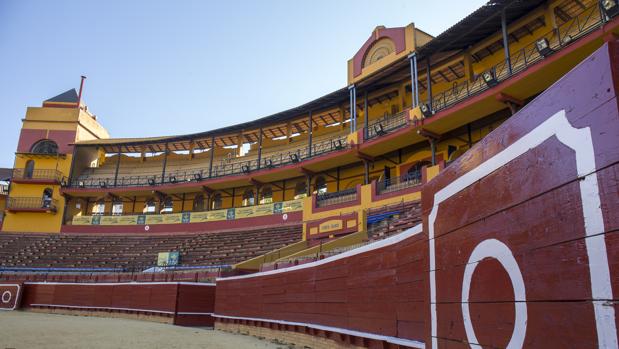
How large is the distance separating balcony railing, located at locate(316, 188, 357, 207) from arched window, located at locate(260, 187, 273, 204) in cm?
895

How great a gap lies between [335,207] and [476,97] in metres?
8.02

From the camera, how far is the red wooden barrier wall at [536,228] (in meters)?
1.75

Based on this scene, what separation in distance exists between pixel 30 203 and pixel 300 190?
22.4 m

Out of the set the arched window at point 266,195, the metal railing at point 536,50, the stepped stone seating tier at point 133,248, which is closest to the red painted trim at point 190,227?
the stepped stone seating tier at point 133,248

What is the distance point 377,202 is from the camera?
19.5 m

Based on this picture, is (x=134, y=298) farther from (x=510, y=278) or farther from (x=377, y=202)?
(x=510, y=278)

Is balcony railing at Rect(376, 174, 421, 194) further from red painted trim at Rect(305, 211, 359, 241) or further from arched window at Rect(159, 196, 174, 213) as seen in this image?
arched window at Rect(159, 196, 174, 213)

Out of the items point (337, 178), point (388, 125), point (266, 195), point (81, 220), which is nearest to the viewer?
point (388, 125)

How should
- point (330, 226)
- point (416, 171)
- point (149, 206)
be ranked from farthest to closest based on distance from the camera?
point (149, 206), point (416, 171), point (330, 226)

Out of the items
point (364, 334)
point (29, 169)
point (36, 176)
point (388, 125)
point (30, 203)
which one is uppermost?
point (29, 169)

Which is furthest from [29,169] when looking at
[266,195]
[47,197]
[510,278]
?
[510,278]

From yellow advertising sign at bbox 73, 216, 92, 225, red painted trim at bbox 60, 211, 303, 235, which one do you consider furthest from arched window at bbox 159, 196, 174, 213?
yellow advertising sign at bbox 73, 216, 92, 225

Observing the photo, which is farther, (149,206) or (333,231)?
(149,206)

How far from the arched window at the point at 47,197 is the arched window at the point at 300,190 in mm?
20509
